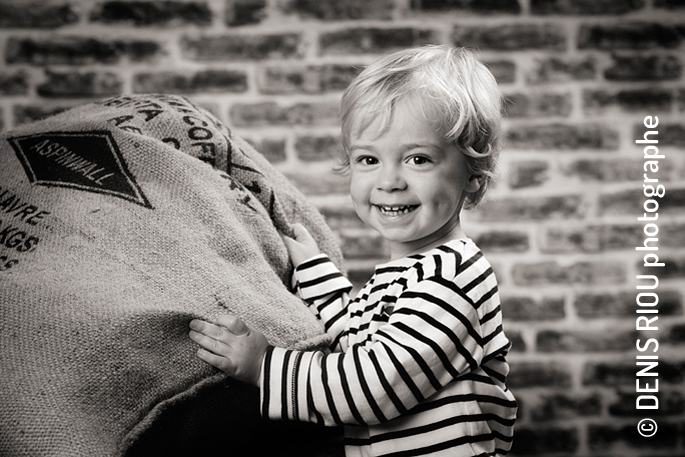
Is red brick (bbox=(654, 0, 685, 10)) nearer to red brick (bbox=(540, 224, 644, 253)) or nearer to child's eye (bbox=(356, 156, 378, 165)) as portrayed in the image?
red brick (bbox=(540, 224, 644, 253))

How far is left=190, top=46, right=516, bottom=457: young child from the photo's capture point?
27.8 inches

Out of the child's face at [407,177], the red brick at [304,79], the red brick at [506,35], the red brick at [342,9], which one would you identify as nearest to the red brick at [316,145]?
the red brick at [304,79]

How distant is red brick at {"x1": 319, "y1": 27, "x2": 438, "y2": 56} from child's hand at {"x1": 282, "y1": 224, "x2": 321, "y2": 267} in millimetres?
780

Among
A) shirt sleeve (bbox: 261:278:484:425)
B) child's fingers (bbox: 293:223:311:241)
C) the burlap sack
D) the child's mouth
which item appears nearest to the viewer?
the burlap sack

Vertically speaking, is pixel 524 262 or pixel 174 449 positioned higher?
pixel 174 449

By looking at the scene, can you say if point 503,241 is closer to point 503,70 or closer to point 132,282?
point 503,70

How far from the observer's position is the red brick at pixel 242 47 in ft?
5.16

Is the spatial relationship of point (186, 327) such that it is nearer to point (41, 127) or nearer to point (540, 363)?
point (41, 127)

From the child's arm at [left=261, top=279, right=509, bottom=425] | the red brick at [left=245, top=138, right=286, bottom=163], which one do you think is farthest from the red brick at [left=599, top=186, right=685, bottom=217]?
the child's arm at [left=261, top=279, right=509, bottom=425]

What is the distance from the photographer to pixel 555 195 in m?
1.60

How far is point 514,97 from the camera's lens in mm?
1594

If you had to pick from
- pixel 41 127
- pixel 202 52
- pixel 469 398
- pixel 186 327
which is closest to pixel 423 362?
pixel 469 398

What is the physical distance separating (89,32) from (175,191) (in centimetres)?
103

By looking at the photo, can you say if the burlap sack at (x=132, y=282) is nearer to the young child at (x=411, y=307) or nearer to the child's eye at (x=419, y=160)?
the young child at (x=411, y=307)
